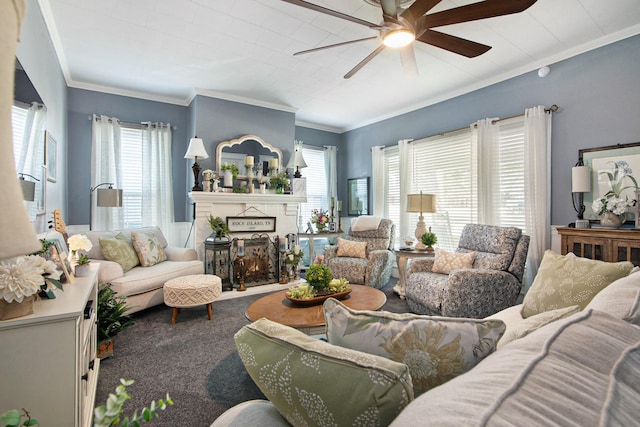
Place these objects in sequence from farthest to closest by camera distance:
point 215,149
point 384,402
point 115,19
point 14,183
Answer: point 215,149 < point 115,19 < point 384,402 < point 14,183

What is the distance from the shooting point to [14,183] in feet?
1.00

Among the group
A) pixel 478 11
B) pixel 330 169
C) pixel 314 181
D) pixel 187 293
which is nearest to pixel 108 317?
pixel 187 293

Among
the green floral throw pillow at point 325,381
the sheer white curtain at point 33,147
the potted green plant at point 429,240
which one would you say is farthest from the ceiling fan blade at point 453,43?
the sheer white curtain at point 33,147

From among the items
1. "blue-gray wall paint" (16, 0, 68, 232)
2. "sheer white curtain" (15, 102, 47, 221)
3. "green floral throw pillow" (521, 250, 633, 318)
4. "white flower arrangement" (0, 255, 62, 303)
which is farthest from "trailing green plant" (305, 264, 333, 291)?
"blue-gray wall paint" (16, 0, 68, 232)

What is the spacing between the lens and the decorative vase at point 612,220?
2811 mm

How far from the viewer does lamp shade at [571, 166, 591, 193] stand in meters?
3.06

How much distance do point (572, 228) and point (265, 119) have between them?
416cm

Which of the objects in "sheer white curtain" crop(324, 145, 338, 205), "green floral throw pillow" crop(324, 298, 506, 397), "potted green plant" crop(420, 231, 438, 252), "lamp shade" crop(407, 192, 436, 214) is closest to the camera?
"green floral throw pillow" crop(324, 298, 506, 397)

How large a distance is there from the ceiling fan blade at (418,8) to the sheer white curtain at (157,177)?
3853 millimetres

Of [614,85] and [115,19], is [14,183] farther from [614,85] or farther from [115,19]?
[614,85]

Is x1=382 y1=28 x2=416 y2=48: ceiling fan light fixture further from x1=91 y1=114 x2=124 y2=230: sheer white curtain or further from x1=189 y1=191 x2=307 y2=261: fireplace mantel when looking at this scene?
x1=91 y1=114 x2=124 y2=230: sheer white curtain

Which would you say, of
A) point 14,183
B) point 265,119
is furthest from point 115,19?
point 14,183

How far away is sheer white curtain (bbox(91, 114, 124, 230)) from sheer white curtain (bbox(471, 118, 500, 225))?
15.9ft

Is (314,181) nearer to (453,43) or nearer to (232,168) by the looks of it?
(232,168)
